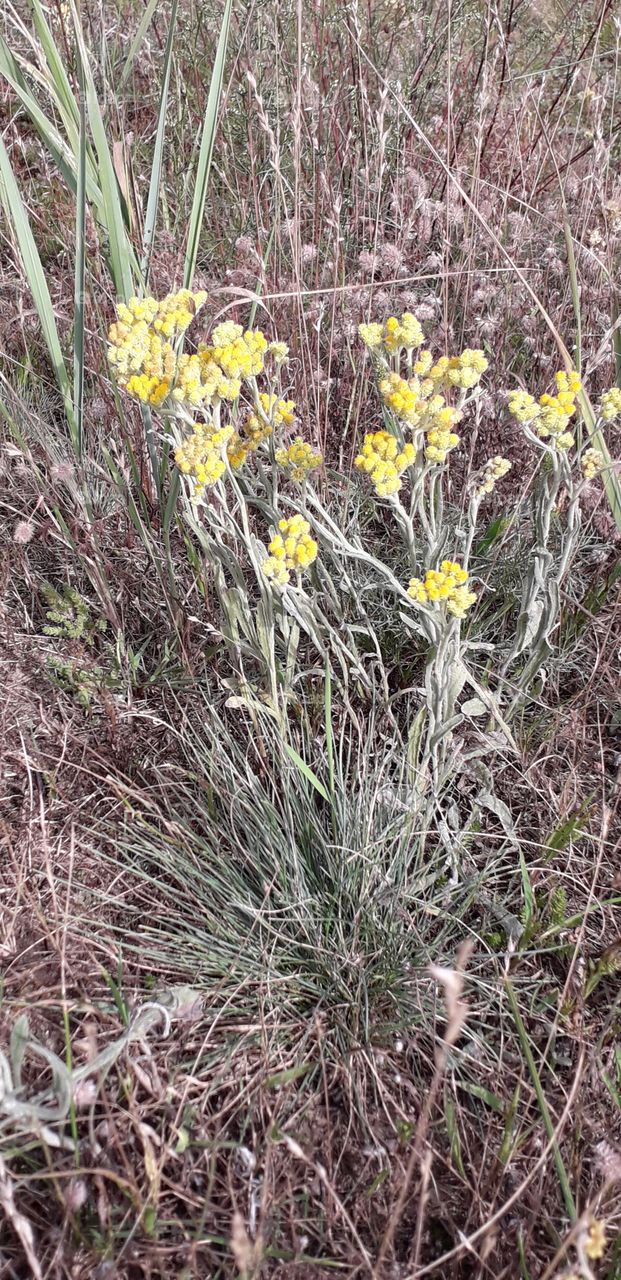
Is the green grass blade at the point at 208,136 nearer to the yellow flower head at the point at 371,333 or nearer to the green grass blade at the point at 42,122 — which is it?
the green grass blade at the point at 42,122

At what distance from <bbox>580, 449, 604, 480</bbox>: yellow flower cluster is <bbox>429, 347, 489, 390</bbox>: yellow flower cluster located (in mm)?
205

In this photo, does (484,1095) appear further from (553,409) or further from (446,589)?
(553,409)

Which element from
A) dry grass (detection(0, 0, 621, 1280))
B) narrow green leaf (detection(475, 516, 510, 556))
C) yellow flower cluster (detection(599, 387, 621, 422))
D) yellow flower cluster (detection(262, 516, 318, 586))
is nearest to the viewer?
dry grass (detection(0, 0, 621, 1280))

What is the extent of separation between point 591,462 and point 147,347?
0.63 m

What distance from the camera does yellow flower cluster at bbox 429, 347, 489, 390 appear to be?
1023mm

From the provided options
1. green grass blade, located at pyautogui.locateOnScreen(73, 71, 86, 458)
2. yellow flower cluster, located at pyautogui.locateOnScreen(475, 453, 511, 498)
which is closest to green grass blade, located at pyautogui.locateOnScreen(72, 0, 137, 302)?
green grass blade, located at pyautogui.locateOnScreen(73, 71, 86, 458)

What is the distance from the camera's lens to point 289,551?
39.9 inches

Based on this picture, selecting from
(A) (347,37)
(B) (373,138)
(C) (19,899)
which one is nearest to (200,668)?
(C) (19,899)

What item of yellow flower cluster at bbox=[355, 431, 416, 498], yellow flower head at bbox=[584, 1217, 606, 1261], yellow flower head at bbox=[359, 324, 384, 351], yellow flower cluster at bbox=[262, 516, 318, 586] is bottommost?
yellow flower head at bbox=[584, 1217, 606, 1261]

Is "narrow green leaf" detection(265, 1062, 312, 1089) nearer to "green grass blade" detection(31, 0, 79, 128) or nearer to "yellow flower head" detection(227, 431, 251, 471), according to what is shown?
"yellow flower head" detection(227, 431, 251, 471)

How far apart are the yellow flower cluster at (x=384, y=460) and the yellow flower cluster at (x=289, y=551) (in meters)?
0.11

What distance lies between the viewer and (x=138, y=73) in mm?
2441

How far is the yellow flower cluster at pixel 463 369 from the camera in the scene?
3.36 ft

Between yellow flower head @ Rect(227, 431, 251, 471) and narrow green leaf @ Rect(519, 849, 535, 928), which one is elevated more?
yellow flower head @ Rect(227, 431, 251, 471)
